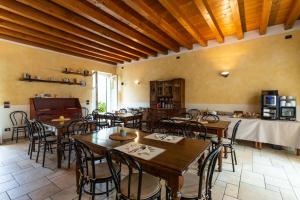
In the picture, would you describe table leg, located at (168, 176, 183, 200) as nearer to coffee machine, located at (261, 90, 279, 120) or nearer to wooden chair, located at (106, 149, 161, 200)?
wooden chair, located at (106, 149, 161, 200)

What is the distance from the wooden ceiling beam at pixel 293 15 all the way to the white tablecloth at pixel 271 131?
2336mm

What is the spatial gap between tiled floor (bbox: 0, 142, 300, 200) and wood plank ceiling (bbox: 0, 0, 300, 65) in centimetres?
296

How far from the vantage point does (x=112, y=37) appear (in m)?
4.33

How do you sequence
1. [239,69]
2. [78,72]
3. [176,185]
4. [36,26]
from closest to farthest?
[176,185], [36,26], [239,69], [78,72]

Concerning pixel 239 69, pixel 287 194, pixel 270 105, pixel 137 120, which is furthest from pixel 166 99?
pixel 287 194

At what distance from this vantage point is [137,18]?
3.52 metres

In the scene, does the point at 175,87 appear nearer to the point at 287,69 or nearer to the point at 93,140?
the point at 287,69

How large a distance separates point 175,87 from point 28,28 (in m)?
4.47

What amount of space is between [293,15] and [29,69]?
23.9 ft

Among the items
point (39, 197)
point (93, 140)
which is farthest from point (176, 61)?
point (39, 197)

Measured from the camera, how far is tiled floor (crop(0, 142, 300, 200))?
6.96 ft

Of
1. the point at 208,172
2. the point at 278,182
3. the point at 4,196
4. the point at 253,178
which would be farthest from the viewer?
the point at 253,178

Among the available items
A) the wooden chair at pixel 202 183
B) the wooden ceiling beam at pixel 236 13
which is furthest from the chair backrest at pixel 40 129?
the wooden ceiling beam at pixel 236 13

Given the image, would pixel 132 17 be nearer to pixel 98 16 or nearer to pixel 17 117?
pixel 98 16
